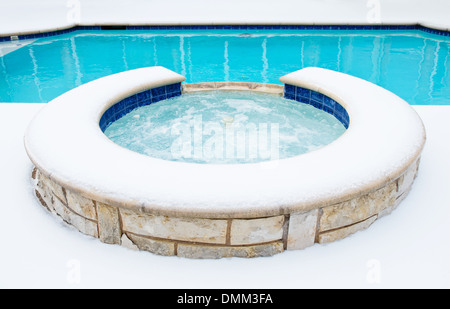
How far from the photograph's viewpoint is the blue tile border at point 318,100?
12.5 feet

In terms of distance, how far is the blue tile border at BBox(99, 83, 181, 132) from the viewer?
3.80m

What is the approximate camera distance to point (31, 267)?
2.13 metres

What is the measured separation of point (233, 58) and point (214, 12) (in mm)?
4026

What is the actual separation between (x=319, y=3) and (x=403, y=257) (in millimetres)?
11156

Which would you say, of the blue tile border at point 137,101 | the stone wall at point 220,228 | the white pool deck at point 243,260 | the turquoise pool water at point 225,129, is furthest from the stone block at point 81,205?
the blue tile border at point 137,101

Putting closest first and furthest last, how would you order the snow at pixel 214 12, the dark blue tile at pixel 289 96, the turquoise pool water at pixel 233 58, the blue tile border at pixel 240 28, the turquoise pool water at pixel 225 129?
the turquoise pool water at pixel 225 129 < the dark blue tile at pixel 289 96 < the turquoise pool water at pixel 233 58 < the blue tile border at pixel 240 28 < the snow at pixel 214 12

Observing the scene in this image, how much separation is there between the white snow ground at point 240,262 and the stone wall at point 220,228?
0.16 ft

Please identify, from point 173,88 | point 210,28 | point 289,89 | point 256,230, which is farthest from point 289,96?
point 210,28

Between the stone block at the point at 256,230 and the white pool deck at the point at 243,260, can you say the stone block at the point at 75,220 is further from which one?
the stone block at the point at 256,230

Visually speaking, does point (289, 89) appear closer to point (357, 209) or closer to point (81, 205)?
point (357, 209)

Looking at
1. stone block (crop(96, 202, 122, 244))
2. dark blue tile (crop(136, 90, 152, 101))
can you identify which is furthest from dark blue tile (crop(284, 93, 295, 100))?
stone block (crop(96, 202, 122, 244))

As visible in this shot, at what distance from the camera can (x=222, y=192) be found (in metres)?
2.10

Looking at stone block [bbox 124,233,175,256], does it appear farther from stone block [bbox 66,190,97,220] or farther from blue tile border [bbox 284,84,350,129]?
blue tile border [bbox 284,84,350,129]
